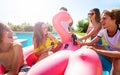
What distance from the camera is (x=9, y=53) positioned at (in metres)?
2.34

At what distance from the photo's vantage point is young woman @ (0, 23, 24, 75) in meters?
2.26

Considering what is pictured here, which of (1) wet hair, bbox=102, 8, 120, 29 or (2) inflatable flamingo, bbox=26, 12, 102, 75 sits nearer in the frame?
(2) inflatable flamingo, bbox=26, 12, 102, 75

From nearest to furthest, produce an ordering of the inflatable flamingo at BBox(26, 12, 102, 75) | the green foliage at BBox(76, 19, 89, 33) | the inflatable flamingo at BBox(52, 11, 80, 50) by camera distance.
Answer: the inflatable flamingo at BBox(26, 12, 102, 75) → the inflatable flamingo at BBox(52, 11, 80, 50) → the green foliage at BBox(76, 19, 89, 33)

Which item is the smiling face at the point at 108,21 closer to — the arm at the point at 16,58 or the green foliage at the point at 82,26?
the arm at the point at 16,58

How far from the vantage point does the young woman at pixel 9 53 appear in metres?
2.26

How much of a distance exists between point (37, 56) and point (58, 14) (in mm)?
910

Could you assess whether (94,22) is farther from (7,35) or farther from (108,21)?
(7,35)

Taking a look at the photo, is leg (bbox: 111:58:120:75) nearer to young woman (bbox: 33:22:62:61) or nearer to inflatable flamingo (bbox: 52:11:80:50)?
young woman (bbox: 33:22:62:61)

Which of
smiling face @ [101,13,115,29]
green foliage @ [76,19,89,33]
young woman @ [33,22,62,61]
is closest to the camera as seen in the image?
smiling face @ [101,13,115,29]

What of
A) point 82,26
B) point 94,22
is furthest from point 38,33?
point 82,26

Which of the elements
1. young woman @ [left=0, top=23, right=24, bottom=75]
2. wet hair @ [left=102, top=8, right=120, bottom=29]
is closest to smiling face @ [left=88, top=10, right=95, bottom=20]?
wet hair @ [left=102, top=8, right=120, bottom=29]

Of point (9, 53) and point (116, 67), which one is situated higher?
point (9, 53)

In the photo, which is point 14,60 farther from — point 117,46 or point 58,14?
point 58,14

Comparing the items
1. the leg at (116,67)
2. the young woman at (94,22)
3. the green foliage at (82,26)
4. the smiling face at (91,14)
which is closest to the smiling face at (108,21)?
the leg at (116,67)
